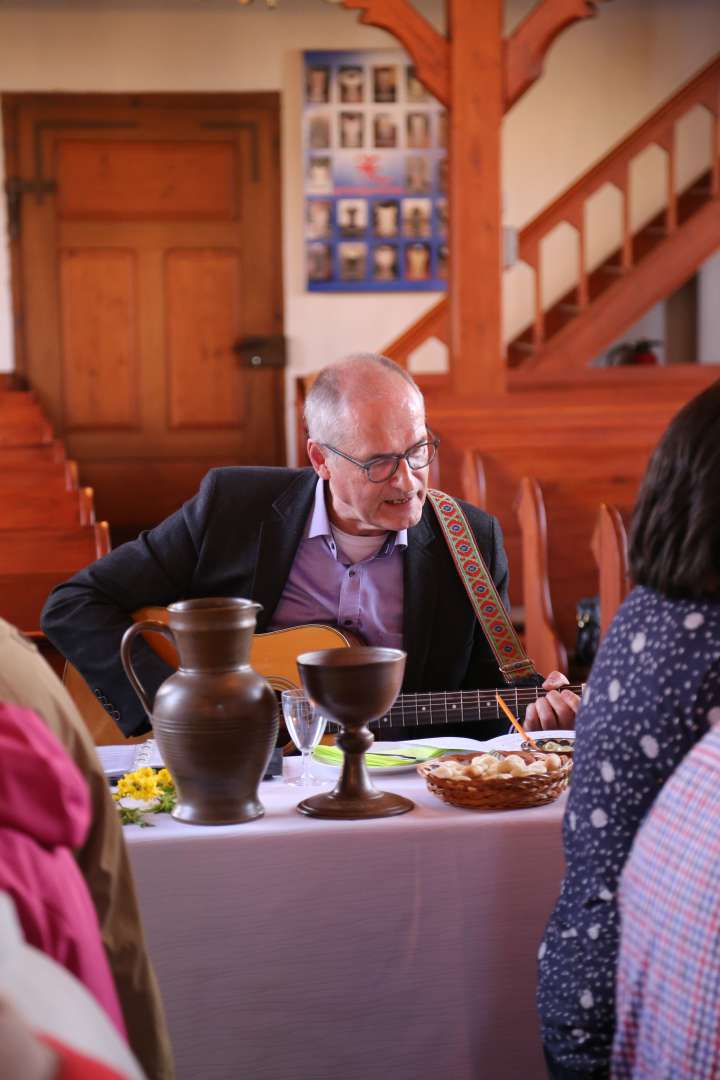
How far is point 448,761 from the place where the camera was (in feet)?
6.08

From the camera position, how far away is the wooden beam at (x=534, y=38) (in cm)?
515

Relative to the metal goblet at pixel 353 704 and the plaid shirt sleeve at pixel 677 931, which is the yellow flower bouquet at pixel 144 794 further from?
the plaid shirt sleeve at pixel 677 931

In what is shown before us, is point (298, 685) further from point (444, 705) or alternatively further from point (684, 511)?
point (684, 511)

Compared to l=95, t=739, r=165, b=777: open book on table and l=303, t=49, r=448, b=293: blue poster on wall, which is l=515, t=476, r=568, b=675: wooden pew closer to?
l=95, t=739, r=165, b=777: open book on table

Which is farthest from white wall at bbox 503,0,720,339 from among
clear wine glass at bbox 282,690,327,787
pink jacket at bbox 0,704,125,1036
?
pink jacket at bbox 0,704,125,1036

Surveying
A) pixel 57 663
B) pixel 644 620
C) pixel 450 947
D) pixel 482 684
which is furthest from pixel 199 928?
pixel 57 663

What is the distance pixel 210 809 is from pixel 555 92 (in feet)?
23.4

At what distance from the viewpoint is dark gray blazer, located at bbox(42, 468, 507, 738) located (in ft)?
8.82

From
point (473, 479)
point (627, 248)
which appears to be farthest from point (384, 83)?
point (473, 479)

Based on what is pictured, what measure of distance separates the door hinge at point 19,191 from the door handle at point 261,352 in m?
1.39

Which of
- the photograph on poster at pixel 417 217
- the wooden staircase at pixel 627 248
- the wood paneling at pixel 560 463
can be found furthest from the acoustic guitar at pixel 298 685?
the photograph on poster at pixel 417 217

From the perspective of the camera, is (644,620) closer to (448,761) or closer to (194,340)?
(448,761)

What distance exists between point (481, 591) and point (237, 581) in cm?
52

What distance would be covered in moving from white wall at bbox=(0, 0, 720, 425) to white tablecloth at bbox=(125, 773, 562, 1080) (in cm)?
631
